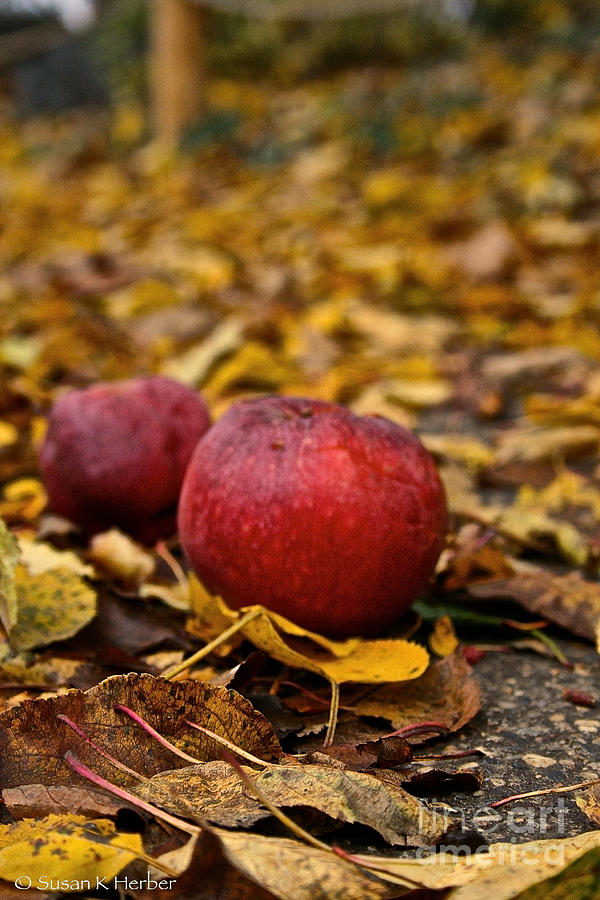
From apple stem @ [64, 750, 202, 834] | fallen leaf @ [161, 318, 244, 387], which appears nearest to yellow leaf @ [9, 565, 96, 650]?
apple stem @ [64, 750, 202, 834]

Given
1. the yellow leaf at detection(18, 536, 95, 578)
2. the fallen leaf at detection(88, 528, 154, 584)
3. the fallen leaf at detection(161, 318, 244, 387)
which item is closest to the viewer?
the yellow leaf at detection(18, 536, 95, 578)

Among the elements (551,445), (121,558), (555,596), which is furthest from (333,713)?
(551,445)

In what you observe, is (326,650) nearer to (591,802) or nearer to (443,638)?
(443,638)

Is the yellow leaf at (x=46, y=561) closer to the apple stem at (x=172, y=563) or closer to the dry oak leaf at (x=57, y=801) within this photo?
the apple stem at (x=172, y=563)

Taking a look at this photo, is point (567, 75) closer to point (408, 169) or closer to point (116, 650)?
point (408, 169)

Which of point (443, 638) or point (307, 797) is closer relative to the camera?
point (307, 797)

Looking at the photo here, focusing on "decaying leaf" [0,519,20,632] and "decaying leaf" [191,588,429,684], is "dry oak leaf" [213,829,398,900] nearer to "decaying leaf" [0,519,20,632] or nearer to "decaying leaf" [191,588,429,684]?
"decaying leaf" [191,588,429,684]

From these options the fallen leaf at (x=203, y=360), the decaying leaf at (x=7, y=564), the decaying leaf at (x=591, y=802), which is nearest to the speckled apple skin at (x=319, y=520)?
the decaying leaf at (x=7, y=564)
